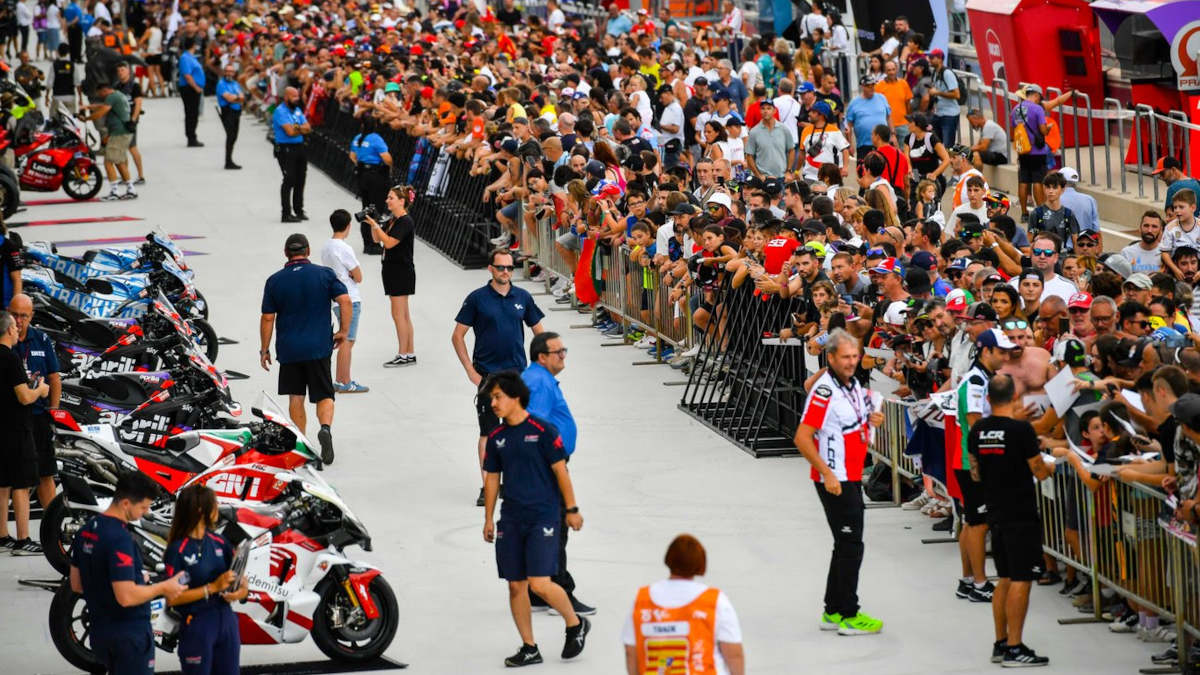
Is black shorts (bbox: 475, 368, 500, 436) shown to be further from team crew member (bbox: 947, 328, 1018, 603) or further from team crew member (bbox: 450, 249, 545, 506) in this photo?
team crew member (bbox: 947, 328, 1018, 603)

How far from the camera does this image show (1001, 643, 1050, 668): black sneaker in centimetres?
945

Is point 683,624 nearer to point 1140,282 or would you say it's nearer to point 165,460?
point 1140,282

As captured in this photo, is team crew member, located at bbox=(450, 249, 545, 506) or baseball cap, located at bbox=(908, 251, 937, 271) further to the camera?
baseball cap, located at bbox=(908, 251, 937, 271)

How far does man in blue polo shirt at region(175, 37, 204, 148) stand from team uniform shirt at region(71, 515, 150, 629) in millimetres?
26048

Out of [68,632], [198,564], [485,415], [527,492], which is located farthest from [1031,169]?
[198,564]

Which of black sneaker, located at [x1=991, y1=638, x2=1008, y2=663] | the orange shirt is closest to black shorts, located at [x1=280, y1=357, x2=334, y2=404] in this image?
black sneaker, located at [x1=991, y1=638, x2=1008, y2=663]

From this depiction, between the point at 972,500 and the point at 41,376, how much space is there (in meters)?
6.10

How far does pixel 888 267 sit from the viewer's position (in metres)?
13.0

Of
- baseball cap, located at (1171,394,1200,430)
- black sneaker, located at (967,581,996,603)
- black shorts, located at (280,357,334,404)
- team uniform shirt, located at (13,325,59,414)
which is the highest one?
baseball cap, located at (1171,394,1200,430)

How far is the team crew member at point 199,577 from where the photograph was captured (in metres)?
8.34

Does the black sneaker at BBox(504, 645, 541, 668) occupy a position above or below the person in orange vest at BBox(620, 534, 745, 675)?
below

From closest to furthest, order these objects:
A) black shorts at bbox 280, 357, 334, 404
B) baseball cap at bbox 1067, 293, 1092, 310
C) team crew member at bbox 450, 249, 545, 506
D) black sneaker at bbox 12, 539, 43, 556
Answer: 1. baseball cap at bbox 1067, 293, 1092, 310
2. black sneaker at bbox 12, 539, 43, 556
3. team crew member at bbox 450, 249, 545, 506
4. black shorts at bbox 280, 357, 334, 404

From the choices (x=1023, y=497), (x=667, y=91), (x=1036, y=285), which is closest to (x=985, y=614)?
(x=1023, y=497)

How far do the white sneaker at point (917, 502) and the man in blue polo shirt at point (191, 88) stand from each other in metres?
23.5
